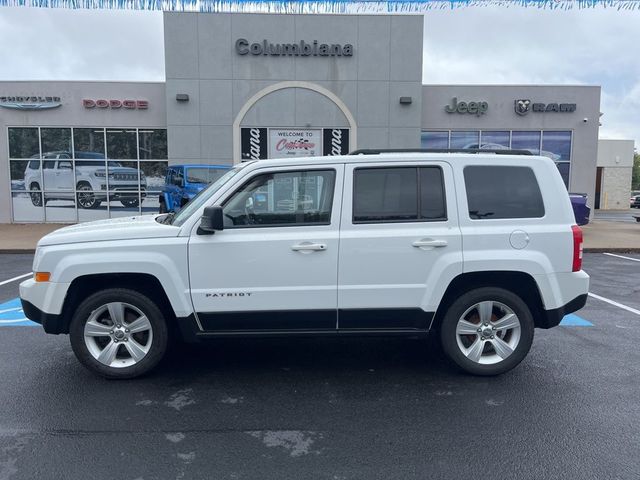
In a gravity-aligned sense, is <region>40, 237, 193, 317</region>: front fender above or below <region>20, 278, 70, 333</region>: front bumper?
above

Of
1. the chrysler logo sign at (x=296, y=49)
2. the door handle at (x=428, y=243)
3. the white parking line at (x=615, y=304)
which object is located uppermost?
the chrysler logo sign at (x=296, y=49)

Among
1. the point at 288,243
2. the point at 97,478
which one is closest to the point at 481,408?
the point at 288,243

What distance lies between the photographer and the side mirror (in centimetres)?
404

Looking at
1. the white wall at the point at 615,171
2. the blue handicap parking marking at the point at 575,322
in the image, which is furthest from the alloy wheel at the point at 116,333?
the white wall at the point at 615,171

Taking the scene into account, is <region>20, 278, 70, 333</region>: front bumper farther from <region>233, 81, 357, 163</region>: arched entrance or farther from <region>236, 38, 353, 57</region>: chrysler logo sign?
<region>236, 38, 353, 57</region>: chrysler logo sign

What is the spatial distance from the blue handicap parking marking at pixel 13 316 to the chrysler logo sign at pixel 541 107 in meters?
17.8

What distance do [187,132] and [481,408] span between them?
16.1 m

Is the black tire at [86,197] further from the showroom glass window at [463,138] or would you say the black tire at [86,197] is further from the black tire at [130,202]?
the showroom glass window at [463,138]

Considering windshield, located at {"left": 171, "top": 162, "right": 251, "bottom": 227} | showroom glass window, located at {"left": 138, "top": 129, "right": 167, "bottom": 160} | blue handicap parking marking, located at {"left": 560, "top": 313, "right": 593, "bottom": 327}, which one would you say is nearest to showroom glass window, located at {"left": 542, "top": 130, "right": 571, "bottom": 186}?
showroom glass window, located at {"left": 138, "top": 129, "right": 167, "bottom": 160}

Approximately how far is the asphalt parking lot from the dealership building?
44.7 ft

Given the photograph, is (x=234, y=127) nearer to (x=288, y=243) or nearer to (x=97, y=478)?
(x=288, y=243)

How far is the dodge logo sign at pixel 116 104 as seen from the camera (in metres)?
18.3

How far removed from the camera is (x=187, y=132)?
18.0 meters

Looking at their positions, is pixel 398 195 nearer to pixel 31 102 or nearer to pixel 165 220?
pixel 165 220
